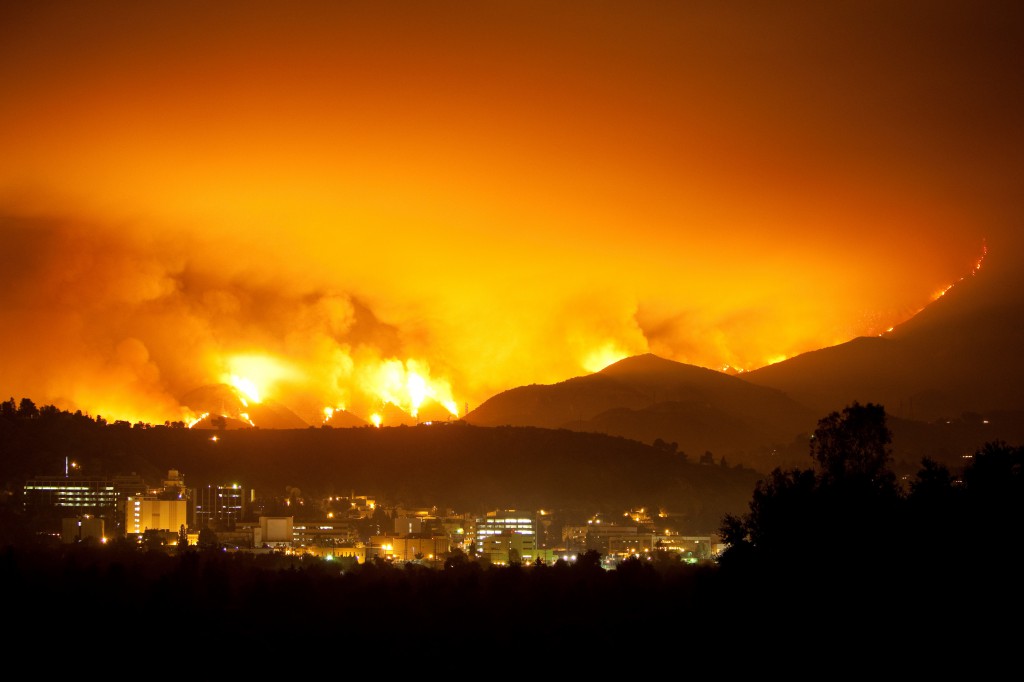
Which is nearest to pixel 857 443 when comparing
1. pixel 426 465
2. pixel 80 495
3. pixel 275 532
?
pixel 275 532

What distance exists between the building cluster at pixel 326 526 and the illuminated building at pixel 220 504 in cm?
13

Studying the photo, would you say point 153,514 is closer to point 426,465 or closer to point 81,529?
point 81,529

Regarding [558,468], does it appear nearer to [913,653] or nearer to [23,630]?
[23,630]

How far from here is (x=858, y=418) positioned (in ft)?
146

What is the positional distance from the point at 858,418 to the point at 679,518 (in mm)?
118243

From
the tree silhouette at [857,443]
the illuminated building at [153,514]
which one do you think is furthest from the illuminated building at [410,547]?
the tree silhouette at [857,443]

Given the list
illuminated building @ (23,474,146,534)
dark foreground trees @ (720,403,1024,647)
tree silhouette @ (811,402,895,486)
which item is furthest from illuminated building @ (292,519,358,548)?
dark foreground trees @ (720,403,1024,647)

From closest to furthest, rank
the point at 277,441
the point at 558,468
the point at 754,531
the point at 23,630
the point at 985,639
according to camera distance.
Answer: the point at 985,639
the point at 754,531
the point at 23,630
the point at 558,468
the point at 277,441

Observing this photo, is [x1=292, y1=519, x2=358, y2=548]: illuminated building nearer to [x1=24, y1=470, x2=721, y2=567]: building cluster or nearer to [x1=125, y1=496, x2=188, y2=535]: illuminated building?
[x1=24, y1=470, x2=721, y2=567]: building cluster

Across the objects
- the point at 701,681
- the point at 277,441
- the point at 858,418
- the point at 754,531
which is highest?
the point at 277,441

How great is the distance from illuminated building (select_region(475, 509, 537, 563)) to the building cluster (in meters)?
0.17

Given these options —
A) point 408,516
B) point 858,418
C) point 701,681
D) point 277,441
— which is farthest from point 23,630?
point 277,441

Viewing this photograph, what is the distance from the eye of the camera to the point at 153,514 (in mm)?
156375

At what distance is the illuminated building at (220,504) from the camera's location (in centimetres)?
16488
